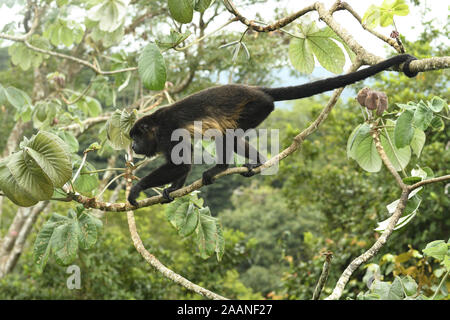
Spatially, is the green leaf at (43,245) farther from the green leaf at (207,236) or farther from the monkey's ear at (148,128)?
the monkey's ear at (148,128)

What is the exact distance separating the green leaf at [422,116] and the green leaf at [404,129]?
0.05m


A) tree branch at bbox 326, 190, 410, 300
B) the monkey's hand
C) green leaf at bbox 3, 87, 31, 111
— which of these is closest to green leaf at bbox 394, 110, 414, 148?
tree branch at bbox 326, 190, 410, 300

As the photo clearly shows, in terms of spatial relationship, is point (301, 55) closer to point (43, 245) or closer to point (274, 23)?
point (274, 23)

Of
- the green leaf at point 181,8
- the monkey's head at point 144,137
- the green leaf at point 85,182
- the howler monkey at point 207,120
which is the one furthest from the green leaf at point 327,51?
the green leaf at point 85,182

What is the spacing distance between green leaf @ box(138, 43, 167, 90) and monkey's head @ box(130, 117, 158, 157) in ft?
2.91

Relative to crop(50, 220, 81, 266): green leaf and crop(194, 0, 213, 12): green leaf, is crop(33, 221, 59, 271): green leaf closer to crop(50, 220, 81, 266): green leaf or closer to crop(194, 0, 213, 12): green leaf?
crop(50, 220, 81, 266): green leaf

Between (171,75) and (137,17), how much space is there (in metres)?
1.14

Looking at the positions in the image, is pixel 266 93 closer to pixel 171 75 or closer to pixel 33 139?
pixel 33 139

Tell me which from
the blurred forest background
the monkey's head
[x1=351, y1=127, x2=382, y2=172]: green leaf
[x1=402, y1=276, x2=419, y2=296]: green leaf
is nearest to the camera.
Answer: [x1=402, y1=276, x2=419, y2=296]: green leaf

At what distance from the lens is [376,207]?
5.09 metres

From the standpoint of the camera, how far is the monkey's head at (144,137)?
9.99 feet

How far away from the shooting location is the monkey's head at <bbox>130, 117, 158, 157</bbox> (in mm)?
3045
